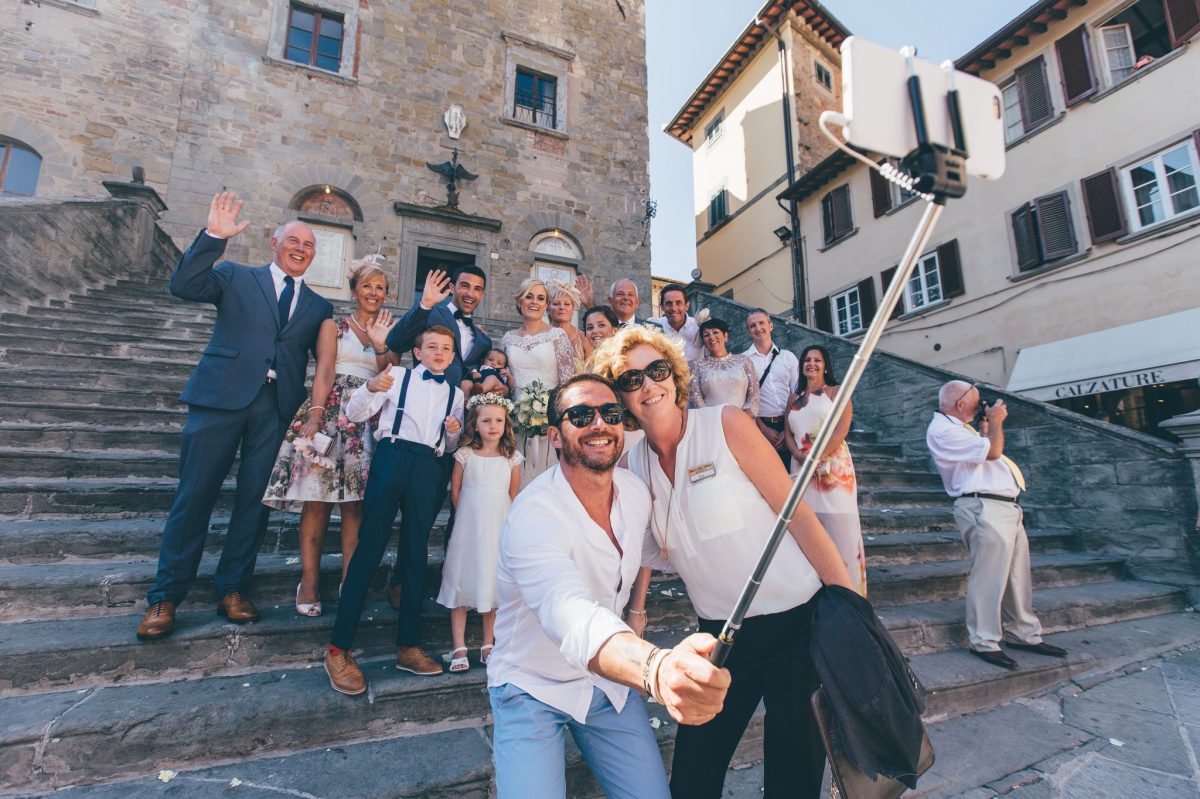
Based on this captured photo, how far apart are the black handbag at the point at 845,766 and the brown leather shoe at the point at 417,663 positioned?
2.01 metres

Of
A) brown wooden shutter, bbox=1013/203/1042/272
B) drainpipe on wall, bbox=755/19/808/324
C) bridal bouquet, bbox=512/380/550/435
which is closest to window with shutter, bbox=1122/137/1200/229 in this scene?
brown wooden shutter, bbox=1013/203/1042/272

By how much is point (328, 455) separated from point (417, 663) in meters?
1.35

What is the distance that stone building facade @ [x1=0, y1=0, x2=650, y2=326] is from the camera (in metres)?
11.4

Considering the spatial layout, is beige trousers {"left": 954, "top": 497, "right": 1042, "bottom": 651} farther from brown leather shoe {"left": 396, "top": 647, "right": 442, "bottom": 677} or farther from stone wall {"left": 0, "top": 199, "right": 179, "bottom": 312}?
stone wall {"left": 0, "top": 199, "right": 179, "bottom": 312}

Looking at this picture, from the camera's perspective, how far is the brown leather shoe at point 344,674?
8.59 ft

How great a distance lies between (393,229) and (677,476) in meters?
12.6

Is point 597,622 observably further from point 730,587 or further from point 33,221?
point 33,221

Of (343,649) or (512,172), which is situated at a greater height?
(512,172)

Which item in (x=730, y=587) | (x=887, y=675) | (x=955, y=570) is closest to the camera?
(x=887, y=675)

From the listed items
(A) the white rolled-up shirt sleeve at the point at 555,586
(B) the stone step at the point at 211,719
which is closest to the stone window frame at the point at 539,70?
(B) the stone step at the point at 211,719

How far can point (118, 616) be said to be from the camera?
2.98 meters

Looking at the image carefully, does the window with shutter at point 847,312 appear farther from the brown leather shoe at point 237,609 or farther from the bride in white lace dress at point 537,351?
the brown leather shoe at point 237,609

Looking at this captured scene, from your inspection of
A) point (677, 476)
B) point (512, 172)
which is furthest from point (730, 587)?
point (512, 172)

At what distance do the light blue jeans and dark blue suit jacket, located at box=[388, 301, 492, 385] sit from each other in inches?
86.4
